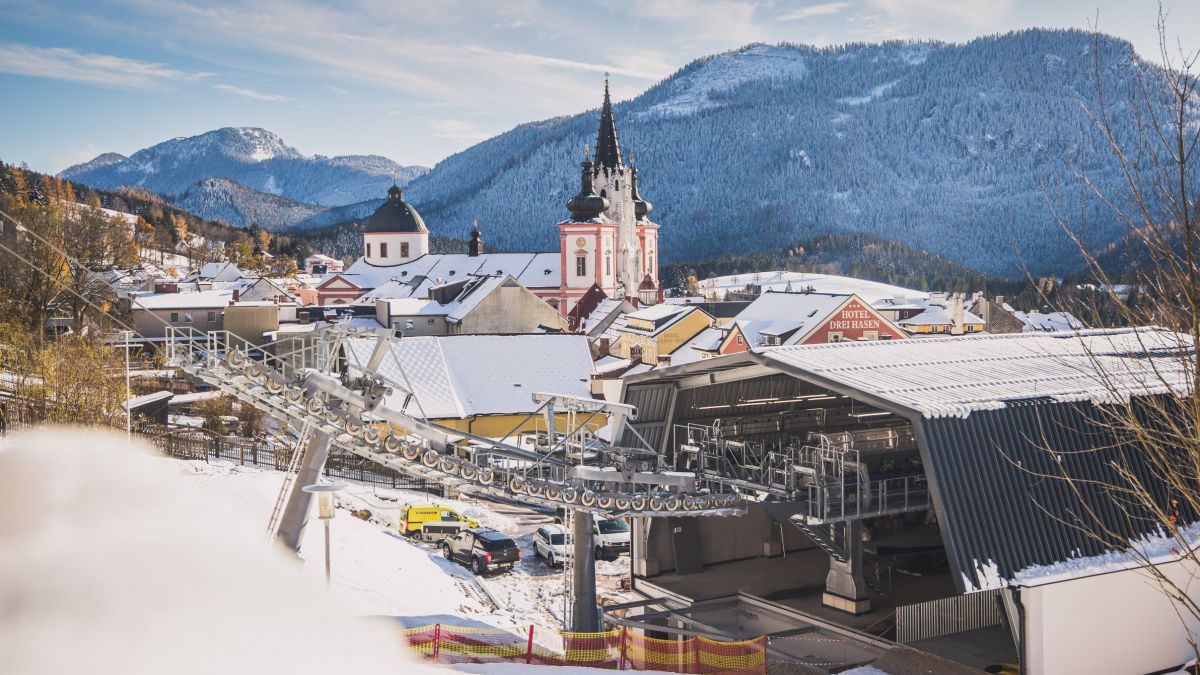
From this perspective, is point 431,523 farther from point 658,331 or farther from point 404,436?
point 658,331

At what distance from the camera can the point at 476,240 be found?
120 metres

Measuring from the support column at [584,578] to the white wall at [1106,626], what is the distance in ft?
27.9

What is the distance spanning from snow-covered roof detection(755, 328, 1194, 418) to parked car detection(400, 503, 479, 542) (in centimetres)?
1333

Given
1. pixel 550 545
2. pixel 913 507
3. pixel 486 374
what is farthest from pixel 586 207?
pixel 913 507

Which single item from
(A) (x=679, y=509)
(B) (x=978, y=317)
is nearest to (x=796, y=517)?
(A) (x=679, y=509)

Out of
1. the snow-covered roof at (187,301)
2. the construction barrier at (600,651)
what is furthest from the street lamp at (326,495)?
the snow-covered roof at (187,301)

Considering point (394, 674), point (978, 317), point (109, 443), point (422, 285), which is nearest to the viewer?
point (109, 443)

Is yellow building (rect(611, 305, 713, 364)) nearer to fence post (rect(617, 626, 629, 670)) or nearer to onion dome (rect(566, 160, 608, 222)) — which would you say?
onion dome (rect(566, 160, 608, 222))

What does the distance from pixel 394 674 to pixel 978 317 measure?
305ft

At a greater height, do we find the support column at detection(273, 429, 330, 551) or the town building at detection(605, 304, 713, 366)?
the town building at detection(605, 304, 713, 366)

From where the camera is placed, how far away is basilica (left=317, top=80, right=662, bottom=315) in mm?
105000

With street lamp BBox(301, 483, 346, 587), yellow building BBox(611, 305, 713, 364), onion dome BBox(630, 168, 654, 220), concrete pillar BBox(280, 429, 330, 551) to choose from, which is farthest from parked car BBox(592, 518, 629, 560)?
onion dome BBox(630, 168, 654, 220)

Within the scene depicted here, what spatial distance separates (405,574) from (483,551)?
367 cm

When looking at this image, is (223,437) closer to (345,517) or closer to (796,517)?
(345,517)
